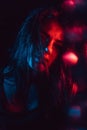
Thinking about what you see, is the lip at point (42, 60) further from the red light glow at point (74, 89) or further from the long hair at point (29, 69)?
the red light glow at point (74, 89)

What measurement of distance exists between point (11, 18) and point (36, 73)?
26 centimetres

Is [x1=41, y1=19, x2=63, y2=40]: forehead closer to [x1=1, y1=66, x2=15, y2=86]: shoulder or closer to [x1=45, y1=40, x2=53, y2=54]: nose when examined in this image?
[x1=45, y1=40, x2=53, y2=54]: nose

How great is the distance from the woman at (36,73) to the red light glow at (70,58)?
22 mm

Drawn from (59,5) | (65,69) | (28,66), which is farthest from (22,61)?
(59,5)

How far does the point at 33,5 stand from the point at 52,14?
0.10m

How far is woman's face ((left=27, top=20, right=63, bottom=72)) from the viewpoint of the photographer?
1.48m

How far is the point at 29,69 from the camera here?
4.88 feet

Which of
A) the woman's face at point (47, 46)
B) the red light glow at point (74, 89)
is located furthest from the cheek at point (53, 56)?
the red light glow at point (74, 89)

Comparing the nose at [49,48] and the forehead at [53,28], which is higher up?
the forehead at [53,28]

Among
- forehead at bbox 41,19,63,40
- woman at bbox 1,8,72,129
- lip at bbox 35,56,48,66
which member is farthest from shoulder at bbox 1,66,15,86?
forehead at bbox 41,19,63,40

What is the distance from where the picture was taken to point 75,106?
156cm

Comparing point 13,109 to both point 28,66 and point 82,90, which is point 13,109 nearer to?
point 28,66

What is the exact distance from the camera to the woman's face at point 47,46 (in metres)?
1.48

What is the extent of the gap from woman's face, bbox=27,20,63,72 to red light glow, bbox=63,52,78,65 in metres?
0.04
